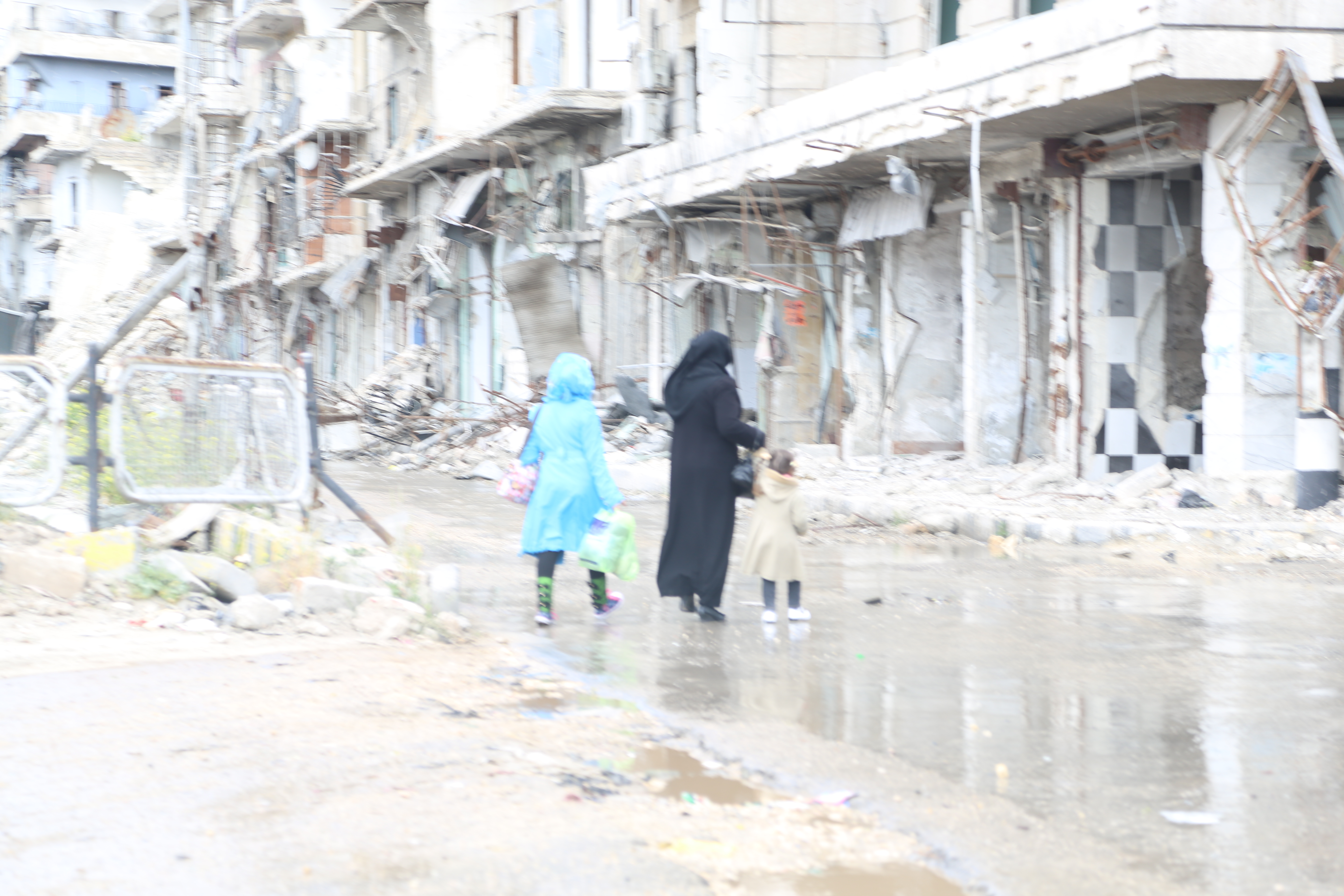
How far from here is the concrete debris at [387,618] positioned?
23.4ft

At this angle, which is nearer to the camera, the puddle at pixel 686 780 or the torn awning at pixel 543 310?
the puddle at pixel 686 780

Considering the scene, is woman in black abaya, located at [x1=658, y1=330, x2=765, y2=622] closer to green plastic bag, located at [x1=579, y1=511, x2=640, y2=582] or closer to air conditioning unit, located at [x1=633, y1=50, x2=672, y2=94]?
green plastic bag, located at [x1=579, y1=511, x2=640, y2=582]

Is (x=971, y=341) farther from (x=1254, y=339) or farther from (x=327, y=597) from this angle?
(x=327, y=597)

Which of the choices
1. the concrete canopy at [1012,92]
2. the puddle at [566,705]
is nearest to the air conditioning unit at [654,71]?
the concrete canopy at [1012,92]

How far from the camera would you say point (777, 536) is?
26.1 ft

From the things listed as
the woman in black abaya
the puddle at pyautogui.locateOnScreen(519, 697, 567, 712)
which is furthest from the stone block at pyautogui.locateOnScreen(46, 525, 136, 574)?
the puddle at pyautogui.locateOnScreen(519, 697, 567, 712)

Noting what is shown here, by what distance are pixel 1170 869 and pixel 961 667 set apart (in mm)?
2873

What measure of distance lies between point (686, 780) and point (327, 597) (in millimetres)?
3353

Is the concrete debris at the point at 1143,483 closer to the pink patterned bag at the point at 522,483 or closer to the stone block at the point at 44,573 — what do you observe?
the pink patterned bag at the point at 522,483

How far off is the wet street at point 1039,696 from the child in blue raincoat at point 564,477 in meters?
0.42

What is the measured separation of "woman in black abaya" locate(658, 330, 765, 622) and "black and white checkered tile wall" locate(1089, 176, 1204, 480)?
7880mm

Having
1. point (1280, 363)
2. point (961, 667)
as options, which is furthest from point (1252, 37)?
point (961, 667)

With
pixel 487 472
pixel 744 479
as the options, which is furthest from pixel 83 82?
pixel 744 479

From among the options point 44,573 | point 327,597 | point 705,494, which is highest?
point 705,494
